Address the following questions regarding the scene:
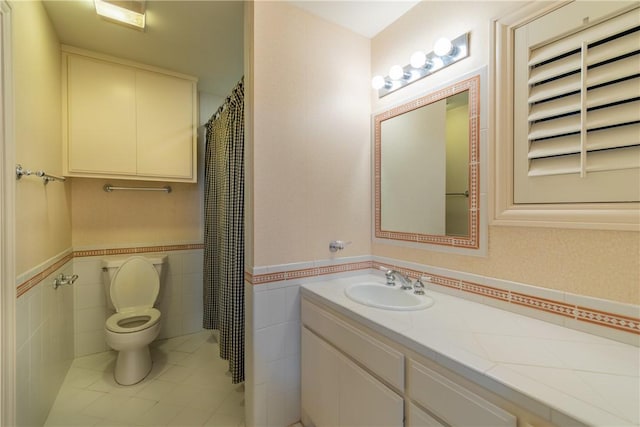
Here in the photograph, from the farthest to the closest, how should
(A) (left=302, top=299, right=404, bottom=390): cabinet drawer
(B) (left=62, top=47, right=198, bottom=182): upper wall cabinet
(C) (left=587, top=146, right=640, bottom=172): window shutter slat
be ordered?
(B) (left=62, top=47, right=198, bottom=182): upper wall cabinet, (A) (left=302, top=299, right=404, bottom=390): cabinet drawer, (C) (left=587, top=146, right=640, bottom=172): window shutter slat

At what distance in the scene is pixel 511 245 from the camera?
1.15 m

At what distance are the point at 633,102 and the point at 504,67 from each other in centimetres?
45

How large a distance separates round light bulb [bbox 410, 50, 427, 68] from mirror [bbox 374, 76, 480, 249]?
0.55ft

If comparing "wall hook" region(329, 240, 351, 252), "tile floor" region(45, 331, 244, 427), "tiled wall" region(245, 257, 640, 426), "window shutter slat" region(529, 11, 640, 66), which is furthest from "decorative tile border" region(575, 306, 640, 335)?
"tile floor" region(45, 331, 244, 427)

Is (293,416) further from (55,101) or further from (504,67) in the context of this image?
(55,101)

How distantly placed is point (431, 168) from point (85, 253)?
8.90 feet

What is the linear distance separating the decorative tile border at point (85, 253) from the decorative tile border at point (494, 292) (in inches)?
39.3

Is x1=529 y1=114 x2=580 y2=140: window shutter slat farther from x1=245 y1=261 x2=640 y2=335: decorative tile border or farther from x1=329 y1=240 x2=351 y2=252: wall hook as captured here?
x1=329 y1=240 x2=351 y2=252: wall hook

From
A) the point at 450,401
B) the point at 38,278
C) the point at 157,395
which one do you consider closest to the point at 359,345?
the point at 450,401

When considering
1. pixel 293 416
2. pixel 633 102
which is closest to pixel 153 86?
pixel 293 416

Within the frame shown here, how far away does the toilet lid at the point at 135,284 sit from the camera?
7.01 ft

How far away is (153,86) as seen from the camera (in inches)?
86.4

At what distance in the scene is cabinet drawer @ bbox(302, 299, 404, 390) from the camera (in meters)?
0.96

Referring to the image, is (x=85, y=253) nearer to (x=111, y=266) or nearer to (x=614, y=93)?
(x=111, y=266)
